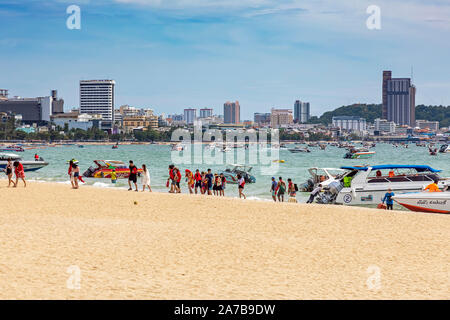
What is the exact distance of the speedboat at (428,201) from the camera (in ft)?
69.9

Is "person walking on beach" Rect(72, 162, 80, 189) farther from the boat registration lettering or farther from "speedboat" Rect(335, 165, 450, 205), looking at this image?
the boat registration lettering

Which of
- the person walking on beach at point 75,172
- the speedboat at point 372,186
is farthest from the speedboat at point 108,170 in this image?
the speedboat at point 372,186

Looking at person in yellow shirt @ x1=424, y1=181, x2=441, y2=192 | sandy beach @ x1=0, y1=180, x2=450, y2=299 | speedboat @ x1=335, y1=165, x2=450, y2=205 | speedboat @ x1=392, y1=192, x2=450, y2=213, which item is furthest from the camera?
speedboat @ x1=335, y1=165, x2=450, y2=205

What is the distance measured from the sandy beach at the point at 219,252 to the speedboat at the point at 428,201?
1.87m

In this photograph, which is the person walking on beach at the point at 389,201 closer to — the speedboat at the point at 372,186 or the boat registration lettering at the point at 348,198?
the speedboat at the point at 372,186

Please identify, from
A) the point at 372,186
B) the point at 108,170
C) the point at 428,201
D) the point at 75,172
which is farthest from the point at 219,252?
the point at 108,170

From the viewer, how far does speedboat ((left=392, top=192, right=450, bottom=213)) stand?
21312mm

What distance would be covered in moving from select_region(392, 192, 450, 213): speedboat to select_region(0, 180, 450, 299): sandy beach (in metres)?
1.87

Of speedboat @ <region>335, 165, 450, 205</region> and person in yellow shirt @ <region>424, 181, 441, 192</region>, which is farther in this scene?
speedboat @ <region>335, 165, 450, 205</region>

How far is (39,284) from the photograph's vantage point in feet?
31.4

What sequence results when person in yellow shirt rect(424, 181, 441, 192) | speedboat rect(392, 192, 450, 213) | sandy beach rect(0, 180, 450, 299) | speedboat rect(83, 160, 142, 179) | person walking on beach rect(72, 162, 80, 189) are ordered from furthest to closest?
speedboat rect(83, 160, 142, 179) → person walking on beach rect(72, 162, 80, 189) → person in yellow shirt rect(424, 181, 441, 192) → speedboat rect(392, 192, 450, 213) → sandy beach rect(0, 180, 450, 299)

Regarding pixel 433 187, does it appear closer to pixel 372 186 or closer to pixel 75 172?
pixel 372 186

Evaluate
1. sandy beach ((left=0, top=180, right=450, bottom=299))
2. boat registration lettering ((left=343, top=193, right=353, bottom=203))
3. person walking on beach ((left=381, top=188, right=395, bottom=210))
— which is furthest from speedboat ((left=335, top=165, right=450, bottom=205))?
sandy beach ((left=0, top=180, right=450, bottom=299))
